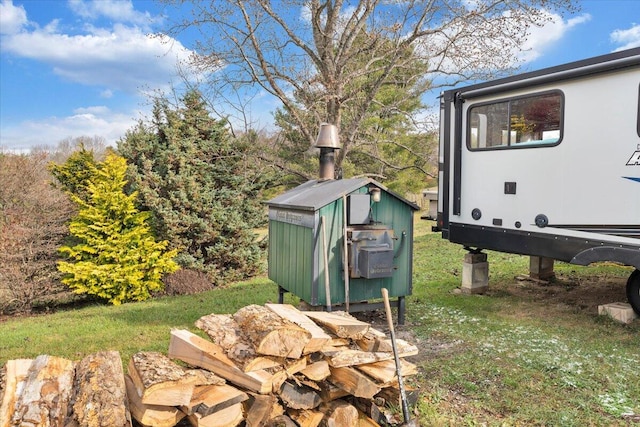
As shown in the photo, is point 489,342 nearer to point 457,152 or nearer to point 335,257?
point 335,257

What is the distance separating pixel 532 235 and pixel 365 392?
146 inches

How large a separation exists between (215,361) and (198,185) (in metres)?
8.18

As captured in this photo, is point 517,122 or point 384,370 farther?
point 517,122

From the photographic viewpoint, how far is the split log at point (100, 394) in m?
2.27

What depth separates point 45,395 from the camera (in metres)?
2.40

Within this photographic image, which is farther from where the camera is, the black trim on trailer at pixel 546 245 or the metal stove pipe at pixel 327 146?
the metal stove pipe at pixel 327 146

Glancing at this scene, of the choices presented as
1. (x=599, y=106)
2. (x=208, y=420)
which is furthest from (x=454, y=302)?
(x=208, y=420)

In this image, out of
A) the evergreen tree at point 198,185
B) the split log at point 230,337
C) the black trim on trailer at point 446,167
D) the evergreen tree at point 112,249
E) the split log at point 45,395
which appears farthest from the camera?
the evergreen tree at point 198,185

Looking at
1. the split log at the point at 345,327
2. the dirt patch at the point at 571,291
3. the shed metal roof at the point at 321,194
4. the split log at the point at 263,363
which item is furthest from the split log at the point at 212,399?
the dirt patch at the point at 571,291

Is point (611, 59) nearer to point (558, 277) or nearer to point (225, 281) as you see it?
point (558, 277)

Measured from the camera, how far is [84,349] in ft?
16.5

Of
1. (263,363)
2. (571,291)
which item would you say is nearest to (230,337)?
(263,363)

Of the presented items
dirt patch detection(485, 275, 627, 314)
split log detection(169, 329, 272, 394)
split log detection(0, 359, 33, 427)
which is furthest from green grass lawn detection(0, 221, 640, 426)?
split log detection(0, 359, 33, 427)

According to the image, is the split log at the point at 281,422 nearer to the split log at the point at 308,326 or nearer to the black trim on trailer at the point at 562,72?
the split log at the point at 308,326
